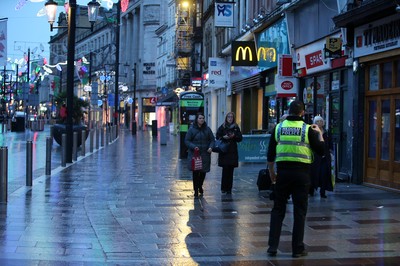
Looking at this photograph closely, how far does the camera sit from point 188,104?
24.0m

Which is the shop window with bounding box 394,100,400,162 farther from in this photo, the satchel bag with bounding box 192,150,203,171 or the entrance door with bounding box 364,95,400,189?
the satchel bag with bounding box 192,150,203,171

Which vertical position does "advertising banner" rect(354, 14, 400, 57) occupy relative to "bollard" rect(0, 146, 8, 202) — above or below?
above

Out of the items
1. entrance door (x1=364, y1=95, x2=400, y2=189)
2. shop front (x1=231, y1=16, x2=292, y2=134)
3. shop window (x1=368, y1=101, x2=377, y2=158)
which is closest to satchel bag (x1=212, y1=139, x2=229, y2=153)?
entrance door (x1=364, y1=95, x2=400, y2=189)

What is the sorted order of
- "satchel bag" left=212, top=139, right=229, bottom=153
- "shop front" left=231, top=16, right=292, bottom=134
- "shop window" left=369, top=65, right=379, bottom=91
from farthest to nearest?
"shop front" left=231, top=16, right=292, bottom=134
"shop window" left=369, top=65, right=379, bottom=91
"satchel bag" left=212, top=139, right=229, bottom=153

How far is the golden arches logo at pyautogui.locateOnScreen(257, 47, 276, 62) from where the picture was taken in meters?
24.2

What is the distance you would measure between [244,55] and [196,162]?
14056 millimetres

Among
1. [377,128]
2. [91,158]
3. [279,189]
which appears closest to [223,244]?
[279,189]

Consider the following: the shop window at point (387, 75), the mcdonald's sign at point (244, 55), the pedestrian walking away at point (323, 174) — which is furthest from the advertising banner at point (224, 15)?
the pedestrian walking away at point (323, 174)

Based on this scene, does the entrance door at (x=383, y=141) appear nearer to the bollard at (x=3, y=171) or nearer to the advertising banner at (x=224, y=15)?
the bollard at (x=3, y=171)

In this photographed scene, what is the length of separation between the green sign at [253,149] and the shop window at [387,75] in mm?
5690

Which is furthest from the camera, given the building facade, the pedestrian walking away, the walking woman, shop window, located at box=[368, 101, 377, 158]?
shop window, located at box=[368, 101, 377, 158]

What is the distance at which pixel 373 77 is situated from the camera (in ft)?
48.0

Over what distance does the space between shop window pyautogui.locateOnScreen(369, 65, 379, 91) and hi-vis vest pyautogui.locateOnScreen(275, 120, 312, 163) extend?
7511mm

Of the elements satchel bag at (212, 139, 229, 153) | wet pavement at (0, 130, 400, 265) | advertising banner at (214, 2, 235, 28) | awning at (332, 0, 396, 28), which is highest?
advertising banner at (214, 2, 235, 28)
